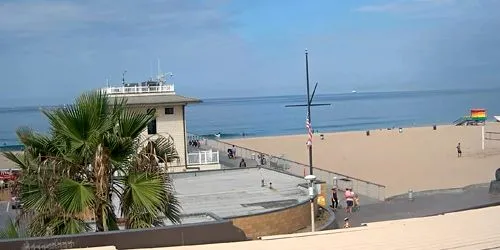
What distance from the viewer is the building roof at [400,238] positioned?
876 cm

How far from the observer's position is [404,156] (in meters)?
49.4

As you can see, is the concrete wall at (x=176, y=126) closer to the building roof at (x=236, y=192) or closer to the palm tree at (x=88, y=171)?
the building roof at (x=236, y=192)

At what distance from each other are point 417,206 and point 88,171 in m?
17.0

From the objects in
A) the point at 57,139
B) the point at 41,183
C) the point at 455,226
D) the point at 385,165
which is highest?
the point at 57,139

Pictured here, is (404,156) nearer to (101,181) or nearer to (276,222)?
(276,222)

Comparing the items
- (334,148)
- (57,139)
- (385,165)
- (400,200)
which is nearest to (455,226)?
(57,139)

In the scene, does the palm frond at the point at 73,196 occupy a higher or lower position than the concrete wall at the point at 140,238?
higher

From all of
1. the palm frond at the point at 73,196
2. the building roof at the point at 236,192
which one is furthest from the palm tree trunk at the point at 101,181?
the building roof at the point at 236,192

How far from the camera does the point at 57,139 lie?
9336 mm

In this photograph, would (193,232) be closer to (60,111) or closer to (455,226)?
(60,111)

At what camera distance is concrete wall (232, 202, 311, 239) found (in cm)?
1722

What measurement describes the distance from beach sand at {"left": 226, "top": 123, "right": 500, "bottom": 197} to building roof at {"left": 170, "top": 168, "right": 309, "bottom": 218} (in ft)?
27.2

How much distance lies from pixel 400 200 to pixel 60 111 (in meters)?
19.3

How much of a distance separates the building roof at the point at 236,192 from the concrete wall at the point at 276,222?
9.9 inches
